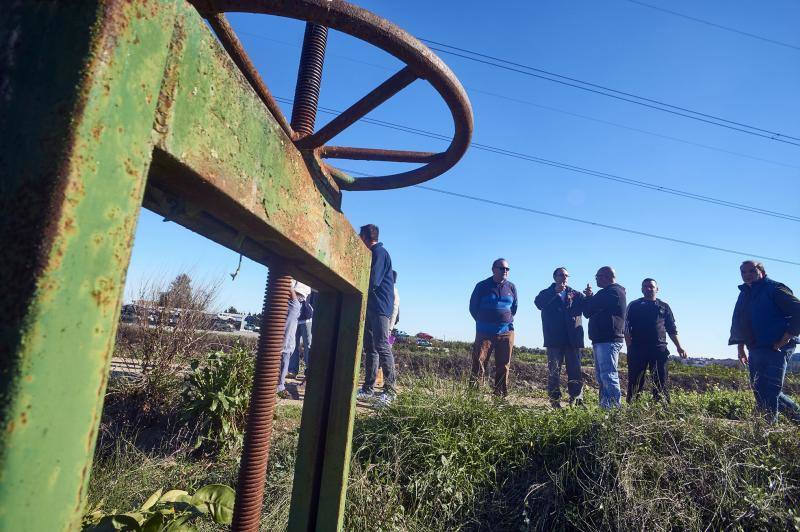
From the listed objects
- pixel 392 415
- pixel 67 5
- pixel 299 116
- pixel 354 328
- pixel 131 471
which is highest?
pixel 299 116

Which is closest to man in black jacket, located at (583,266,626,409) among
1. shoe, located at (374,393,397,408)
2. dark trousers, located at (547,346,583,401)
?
dark trousers, located at (547,346,583,401)

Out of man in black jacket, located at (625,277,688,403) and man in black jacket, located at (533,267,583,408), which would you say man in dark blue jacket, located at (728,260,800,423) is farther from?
man in black jacket, located at (533,267,583,408)

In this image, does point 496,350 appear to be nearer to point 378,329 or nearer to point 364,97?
point 378,329

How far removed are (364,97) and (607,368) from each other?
15.7 feet

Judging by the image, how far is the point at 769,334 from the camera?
4.59 m

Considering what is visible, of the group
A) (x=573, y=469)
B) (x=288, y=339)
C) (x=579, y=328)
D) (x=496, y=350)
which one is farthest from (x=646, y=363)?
(x=288, y=339)

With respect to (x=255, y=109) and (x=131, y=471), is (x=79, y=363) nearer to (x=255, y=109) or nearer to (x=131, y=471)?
(x=255, y=109)

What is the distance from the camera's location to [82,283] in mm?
517

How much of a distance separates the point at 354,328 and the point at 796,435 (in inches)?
145

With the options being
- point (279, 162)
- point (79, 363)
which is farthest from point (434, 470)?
point (79, 363)

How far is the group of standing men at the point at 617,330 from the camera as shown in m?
4.55

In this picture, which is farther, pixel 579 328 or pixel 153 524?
pixel 579 328

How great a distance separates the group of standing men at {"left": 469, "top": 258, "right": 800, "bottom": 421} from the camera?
4.55 metres

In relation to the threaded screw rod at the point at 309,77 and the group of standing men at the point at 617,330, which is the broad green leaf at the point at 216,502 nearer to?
the threaded screw rod at the point at 309,77
